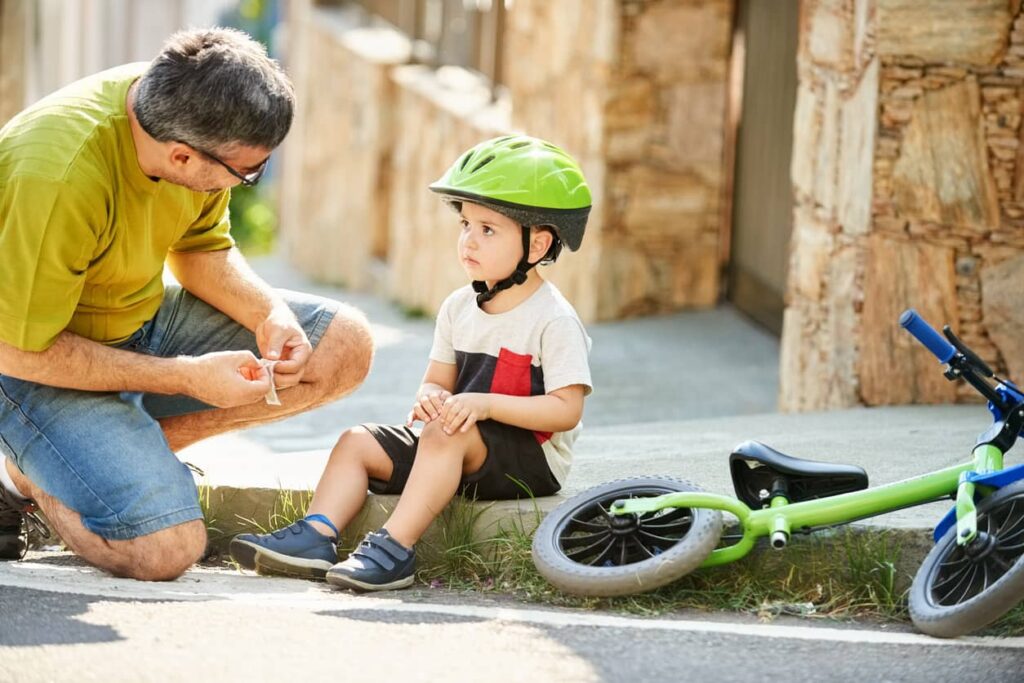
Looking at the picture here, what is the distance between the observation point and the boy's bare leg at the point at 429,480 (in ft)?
12.3

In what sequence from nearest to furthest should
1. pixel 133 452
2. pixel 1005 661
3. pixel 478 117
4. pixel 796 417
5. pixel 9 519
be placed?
pixel 1005 661
pixel 133 452
pixel 9 519
pixel 796 417
pixel 478 117

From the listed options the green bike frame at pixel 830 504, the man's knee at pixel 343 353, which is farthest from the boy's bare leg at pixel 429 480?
the man's knee at pixel 343 353

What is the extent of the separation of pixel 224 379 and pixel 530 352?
75 centimetres

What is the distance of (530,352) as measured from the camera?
12.9 feet

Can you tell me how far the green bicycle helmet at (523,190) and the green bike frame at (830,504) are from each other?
2.54 feet

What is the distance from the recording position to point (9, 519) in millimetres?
4133

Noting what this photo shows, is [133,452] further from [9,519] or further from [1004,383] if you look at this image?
[1004,383]

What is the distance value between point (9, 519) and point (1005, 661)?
2.51m

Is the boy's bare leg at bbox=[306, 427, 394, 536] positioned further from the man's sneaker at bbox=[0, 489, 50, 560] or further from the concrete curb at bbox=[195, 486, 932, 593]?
the man's sneaker at bbox=[0, 489, 50, 560]


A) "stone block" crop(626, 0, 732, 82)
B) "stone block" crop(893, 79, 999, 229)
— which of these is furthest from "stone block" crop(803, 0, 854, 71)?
"stone block" crop(626, 0, 732, 82)

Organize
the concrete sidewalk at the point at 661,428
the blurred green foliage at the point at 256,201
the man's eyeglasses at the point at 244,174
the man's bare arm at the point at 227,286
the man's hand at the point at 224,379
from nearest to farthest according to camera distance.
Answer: the man's eyeglasses at the point at 244,174, the man's hand at the point at 224,379, the concrete sidewalk at the point at 661,428, the man's bare arm at the point at 227,286, the blurred green foliage at the point at 256,201

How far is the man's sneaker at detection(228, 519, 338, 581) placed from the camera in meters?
3.74

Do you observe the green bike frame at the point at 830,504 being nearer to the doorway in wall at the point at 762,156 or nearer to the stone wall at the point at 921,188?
the stone wall at the point at 921,188

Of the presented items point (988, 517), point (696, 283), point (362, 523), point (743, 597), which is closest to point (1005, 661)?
point (988, 517)
